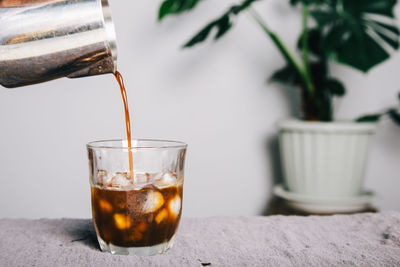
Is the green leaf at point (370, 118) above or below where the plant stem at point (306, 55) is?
below

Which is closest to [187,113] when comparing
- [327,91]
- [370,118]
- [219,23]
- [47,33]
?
[219,23]

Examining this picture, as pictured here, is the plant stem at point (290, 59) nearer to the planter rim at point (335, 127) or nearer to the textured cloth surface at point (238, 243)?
the planter rim at point (335, 127)

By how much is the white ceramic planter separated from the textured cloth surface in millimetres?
601

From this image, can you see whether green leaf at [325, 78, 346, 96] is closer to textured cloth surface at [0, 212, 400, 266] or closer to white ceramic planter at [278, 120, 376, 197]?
white ceramic planter at [278, 120, 376, 197]

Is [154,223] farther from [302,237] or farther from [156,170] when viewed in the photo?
[302,237]

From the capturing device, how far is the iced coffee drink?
542mm

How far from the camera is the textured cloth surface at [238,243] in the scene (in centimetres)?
50

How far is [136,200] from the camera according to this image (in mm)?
545

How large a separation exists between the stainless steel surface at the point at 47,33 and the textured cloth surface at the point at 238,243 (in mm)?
252

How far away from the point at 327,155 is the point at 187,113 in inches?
21.2

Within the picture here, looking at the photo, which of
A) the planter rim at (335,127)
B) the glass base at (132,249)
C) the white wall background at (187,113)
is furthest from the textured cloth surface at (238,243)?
the white wall background at (187,113)

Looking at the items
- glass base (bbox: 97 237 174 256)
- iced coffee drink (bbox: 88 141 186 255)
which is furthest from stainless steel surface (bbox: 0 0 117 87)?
glass base (bbox: 97 237 174 256)

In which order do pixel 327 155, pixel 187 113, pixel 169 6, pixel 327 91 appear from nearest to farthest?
pixel 169 6, pixel 327 155, pixel 327 91, pixel 187 113

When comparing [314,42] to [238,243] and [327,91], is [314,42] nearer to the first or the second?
[327,91]
